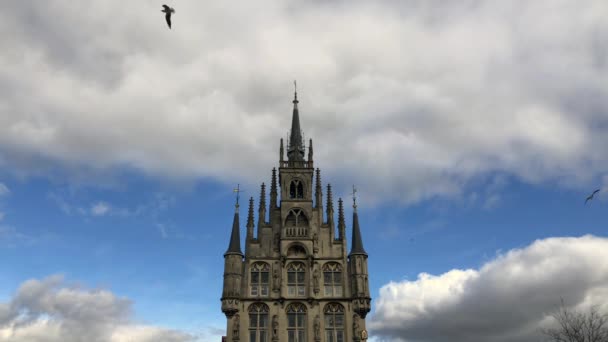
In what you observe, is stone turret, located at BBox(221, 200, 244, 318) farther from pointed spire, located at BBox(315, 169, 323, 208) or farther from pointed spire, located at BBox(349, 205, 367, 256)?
pointed spire, located at BBox(349, 205, 367, 256)

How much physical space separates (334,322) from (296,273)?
6.94 m

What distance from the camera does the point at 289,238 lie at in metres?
59.5

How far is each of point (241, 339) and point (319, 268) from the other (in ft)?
38.2

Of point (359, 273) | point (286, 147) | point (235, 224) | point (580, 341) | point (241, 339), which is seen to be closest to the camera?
point (580, 341)

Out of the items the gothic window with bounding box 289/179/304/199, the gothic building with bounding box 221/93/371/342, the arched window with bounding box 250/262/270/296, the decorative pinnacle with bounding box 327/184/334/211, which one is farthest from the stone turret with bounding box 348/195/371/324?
the arched window with bounding box 250/262/270/296

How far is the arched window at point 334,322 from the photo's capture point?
54.9 m

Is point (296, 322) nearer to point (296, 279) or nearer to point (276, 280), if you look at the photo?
point (296, 279)

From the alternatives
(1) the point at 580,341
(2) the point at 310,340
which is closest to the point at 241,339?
(2) the point at 310,340

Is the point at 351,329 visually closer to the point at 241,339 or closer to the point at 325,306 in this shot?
the point at 325,306

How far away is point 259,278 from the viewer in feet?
189

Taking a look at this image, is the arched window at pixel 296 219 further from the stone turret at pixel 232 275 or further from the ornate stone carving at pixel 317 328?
the ornate stone carving at pixel 317 328

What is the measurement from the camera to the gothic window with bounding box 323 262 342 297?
5728 centimetres

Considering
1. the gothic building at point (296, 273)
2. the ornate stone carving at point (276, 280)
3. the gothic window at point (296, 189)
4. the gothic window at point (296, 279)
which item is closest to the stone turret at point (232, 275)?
the gothic building at point (296, 273)

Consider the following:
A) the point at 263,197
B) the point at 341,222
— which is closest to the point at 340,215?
the point at 341,222
